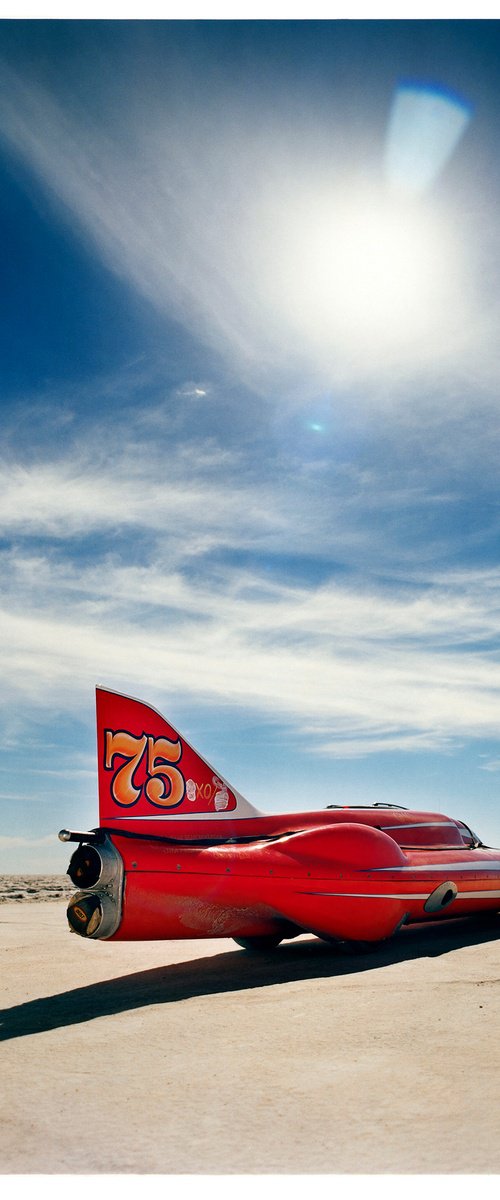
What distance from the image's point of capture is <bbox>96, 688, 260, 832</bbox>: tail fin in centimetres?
1119

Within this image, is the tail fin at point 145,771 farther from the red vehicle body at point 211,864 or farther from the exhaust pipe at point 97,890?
the exhaust pipe at point 97,890

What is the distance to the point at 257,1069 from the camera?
20.1ft

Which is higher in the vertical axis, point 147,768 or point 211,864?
point 147,768

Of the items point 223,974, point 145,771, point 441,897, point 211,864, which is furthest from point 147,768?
point 441,897

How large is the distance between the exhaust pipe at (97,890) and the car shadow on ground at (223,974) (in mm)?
758

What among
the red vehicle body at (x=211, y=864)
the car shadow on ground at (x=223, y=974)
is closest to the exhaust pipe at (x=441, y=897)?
the red vehicle body at (x=211, y=864)

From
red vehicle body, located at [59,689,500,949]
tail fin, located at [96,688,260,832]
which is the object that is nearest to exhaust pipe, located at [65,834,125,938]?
red vehicle body, located at [59,689,500,949]

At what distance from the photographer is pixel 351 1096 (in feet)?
17.9

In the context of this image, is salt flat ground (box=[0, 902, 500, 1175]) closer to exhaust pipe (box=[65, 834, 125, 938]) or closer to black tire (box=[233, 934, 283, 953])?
exhaust pipe (box=[65, 834, 125, 938])

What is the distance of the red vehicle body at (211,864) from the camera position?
10297mm

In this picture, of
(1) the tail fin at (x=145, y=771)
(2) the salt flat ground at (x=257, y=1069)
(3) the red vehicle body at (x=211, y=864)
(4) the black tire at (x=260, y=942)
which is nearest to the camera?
(2) the salt flat ground at (x=257, y=1069)

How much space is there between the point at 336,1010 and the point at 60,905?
17842mm

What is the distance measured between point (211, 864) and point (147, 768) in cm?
170

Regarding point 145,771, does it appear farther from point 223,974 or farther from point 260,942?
point 260,942
